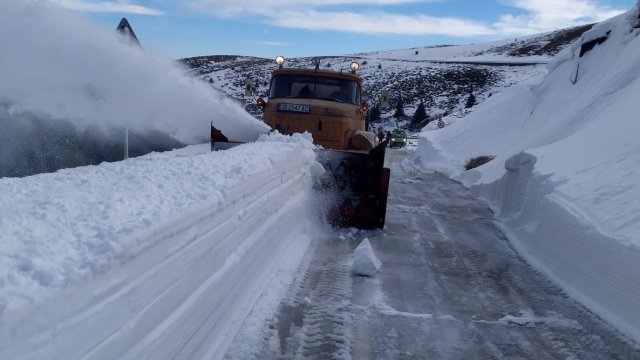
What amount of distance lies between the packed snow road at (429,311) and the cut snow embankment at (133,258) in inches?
21.4

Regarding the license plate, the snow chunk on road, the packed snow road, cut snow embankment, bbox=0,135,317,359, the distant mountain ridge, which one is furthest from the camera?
the distant mountain ridge

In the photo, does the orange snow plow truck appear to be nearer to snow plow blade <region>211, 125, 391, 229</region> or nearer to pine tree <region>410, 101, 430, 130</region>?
snow plow blade <region>211, 125, 391, 229</region>

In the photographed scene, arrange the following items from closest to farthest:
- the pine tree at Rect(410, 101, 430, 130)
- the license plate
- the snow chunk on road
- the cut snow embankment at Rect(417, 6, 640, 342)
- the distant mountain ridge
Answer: the cut snow embankment at Rect(417, 6, 640, 342) < the snow chunk on road < the license plate < the pine tree at Rect(410, 101, 430, 130) < the distant mountain ridge

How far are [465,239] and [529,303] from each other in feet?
8.58

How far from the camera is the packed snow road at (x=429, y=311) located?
13.4 feet

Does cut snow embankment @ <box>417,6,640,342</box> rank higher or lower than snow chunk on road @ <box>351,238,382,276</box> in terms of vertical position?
higher

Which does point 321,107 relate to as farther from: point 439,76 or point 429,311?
point 439,76

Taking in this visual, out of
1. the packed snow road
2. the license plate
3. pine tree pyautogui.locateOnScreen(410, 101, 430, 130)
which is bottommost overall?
pine tree pyautogui.locateOnScreen(410, 101, 430, 130)

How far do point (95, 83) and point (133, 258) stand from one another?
234 inches

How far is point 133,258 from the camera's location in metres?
2.44

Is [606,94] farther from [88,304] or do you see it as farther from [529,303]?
[88,304]

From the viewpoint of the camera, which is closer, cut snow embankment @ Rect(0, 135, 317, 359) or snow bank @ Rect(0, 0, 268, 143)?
cut snow embankment @ Rect(0, 135, 317, 359)

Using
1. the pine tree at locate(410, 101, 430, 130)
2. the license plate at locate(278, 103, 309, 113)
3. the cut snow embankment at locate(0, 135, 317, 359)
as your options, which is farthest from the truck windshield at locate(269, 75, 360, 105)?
the pine tree at locate(410, 101, 430, 130)

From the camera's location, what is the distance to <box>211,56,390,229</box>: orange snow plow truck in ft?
26.8
